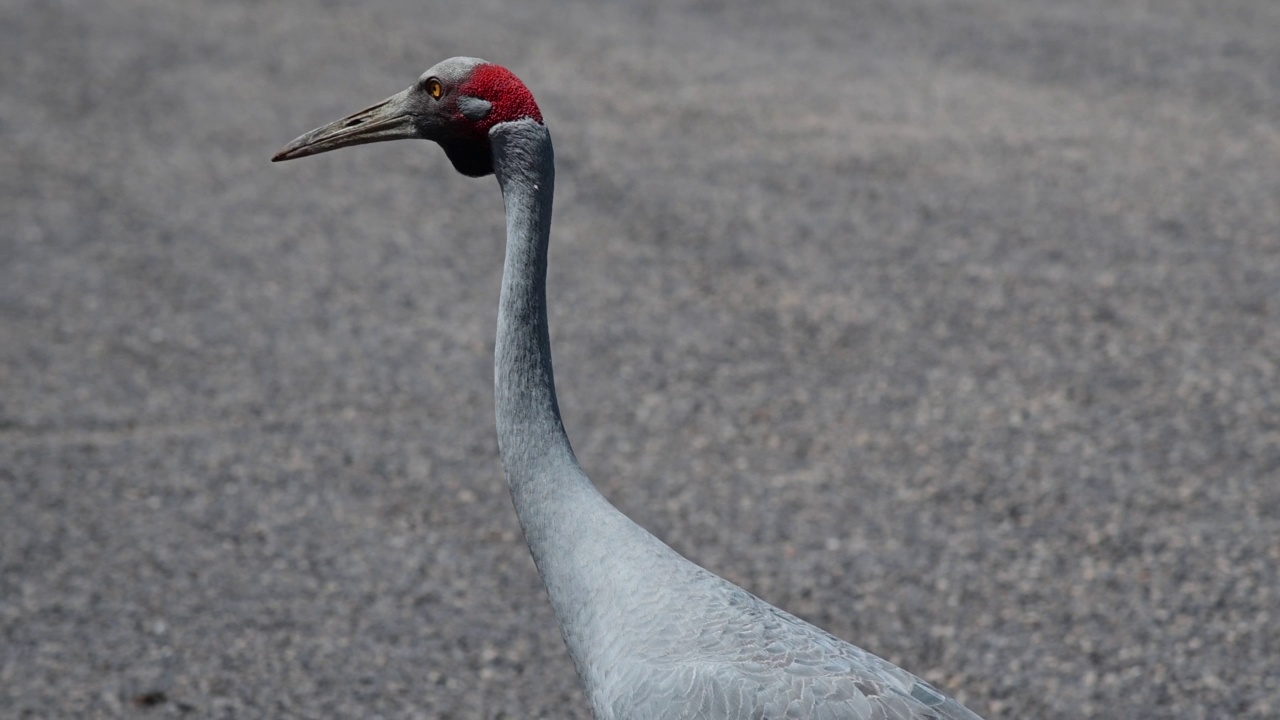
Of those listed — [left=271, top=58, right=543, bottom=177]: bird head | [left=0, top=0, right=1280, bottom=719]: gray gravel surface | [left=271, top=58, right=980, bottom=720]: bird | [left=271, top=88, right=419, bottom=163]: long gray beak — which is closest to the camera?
[left=271, top=58, right=980, bottom=720]: bird

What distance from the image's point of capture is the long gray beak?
3.21 metres

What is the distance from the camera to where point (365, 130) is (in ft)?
10.8

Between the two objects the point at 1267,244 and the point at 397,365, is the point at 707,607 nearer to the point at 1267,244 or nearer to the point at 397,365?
the point at 397,365

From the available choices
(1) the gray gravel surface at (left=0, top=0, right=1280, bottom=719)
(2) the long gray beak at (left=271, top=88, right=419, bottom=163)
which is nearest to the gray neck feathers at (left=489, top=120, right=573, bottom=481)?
(2) the long gray beak at (left=271, top=88, right=419, bottom=163)

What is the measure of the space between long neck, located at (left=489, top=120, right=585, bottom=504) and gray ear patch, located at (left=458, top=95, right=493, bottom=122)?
2.2 inches

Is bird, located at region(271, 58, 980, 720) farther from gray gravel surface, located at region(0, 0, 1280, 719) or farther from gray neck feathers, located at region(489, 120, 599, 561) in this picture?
gray gravel surface, located at region(0, 0, 1280, 719)

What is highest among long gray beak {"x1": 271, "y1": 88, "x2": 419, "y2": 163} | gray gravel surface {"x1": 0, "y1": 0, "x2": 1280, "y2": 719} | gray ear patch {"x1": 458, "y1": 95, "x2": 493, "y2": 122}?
gray ear patch {"x1": 458, "y1": 95, "x2": 493, "y2": 122}

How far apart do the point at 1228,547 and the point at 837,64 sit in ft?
23.2

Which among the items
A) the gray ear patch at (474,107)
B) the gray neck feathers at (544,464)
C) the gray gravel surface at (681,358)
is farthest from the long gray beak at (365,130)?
the gray gravel surface at (681,358)

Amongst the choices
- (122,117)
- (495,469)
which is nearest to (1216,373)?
(495,469)

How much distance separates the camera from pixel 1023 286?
306 inches

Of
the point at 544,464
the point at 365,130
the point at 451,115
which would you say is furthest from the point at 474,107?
the point at 544,464

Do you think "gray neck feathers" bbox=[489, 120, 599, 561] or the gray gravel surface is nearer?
"gray neck feathers" bbox=[489, 120, 599, 561]

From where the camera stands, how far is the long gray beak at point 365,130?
126 inches
